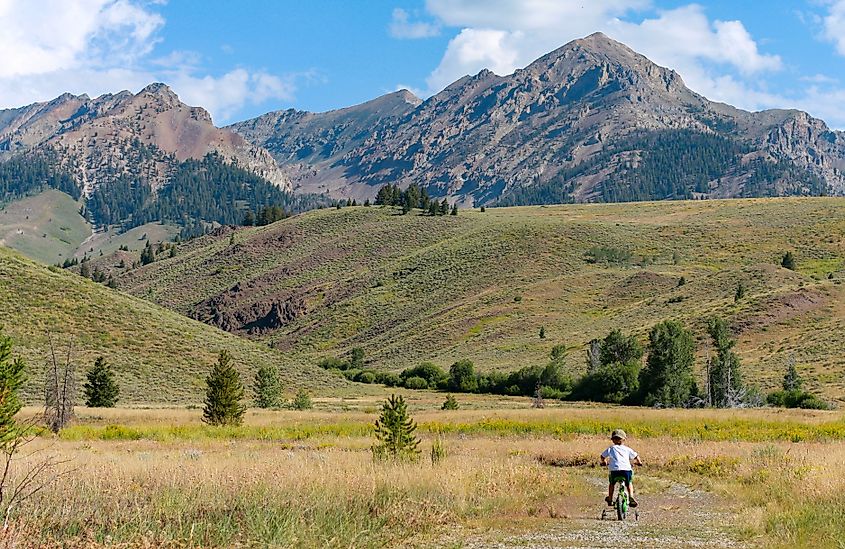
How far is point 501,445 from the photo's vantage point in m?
28.3

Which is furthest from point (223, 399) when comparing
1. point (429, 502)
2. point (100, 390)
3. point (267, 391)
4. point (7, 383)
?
point (429, 502)

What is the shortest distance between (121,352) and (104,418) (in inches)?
982

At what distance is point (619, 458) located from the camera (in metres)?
15.5

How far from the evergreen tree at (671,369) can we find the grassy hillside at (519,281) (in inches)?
281

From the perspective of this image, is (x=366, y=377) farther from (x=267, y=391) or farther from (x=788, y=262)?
(x=788, y=262)

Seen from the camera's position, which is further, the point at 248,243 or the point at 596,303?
the point at 248,243

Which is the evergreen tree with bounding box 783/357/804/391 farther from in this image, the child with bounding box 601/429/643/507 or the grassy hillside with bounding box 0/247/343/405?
the child with bounding box 601/429/643/507

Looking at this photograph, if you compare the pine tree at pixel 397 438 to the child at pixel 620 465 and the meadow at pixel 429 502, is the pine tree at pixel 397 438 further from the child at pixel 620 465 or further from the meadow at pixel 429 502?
the child at pixel 620 465

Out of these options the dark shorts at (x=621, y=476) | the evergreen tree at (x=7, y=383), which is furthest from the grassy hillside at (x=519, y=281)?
the evergreen tree at (x=7, y=383)

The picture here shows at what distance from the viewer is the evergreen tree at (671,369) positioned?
59.8 meters

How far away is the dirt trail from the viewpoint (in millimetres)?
12172

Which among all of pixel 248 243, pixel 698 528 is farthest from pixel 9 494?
pixel 248 243

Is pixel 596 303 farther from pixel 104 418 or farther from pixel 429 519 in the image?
pixel 429 519

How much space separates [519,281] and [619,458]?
112177mm
